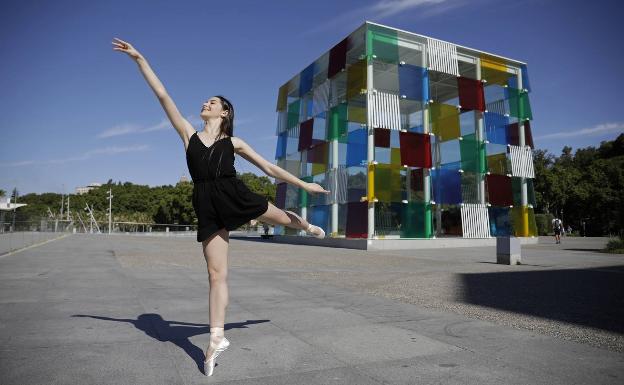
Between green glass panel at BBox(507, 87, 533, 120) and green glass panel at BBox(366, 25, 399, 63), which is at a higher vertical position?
green glass panel at BBox(366, 25, 399, 63)

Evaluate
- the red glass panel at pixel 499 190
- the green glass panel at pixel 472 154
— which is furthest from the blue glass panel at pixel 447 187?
the red glass panel at pixel 499 190

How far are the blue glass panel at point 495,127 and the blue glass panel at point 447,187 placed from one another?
396cm

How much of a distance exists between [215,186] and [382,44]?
22.3 meters

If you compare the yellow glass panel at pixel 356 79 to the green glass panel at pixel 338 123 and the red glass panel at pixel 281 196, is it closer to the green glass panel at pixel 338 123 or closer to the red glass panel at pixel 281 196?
the green glass panel at pixel 338 123

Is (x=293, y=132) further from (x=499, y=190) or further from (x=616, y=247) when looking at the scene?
(x=616, y=247)

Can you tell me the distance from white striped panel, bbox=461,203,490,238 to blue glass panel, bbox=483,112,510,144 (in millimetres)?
4730

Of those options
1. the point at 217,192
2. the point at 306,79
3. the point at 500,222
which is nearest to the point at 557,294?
the point at 217,192

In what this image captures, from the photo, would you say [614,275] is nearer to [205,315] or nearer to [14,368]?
[205,315]

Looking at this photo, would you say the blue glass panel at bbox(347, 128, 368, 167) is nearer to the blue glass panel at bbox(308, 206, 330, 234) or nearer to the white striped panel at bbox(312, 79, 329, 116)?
the blue glass panel at bbox(308, 206, 330, 234)

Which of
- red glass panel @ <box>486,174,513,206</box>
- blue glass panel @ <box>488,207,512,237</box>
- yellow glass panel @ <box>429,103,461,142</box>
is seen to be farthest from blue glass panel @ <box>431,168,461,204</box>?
blue glass panel @ <box>488,207,512,237</box>

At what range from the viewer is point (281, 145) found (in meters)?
31.6

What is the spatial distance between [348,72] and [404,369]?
23030mm

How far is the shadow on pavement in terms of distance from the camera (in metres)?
4.87

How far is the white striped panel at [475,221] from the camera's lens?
78.0 ft
